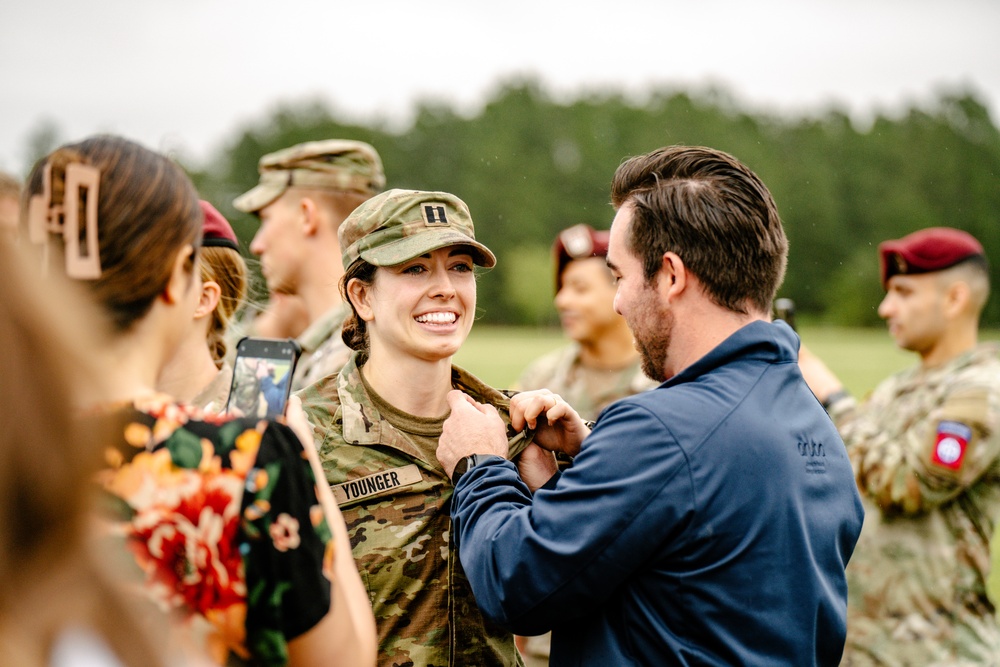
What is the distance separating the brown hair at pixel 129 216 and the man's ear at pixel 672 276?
4.67 ft

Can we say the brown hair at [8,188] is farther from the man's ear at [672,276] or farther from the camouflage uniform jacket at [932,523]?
the camouflage uniform jacket at [932,523]

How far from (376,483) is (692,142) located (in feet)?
247

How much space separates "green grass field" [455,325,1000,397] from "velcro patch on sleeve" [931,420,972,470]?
59.7 feet

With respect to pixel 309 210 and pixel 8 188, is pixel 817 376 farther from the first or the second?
pixel 8 188

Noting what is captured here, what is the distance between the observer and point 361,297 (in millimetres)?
3262

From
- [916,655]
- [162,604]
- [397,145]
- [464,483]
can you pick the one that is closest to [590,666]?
[464,483]

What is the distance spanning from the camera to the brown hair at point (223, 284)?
379 centimetres

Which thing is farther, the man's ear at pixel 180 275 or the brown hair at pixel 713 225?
the brown hair at pixel 713 225

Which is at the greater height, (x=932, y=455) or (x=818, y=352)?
(x=932, y=455)

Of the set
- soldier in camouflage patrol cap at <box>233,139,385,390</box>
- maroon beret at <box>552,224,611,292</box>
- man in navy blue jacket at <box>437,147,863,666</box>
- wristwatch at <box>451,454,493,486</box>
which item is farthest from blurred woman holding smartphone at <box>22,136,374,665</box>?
maroon beret at <box>552,224,611,292</box>

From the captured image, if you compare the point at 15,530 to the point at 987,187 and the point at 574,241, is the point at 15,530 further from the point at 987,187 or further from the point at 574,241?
the point at 987,187

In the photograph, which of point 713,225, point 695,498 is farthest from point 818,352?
point 695,498

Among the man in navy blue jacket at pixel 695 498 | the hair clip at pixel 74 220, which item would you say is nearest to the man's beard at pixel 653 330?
the man in navy blue jacket at pixel 695 498

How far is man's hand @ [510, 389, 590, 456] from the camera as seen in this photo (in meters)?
2.90
